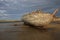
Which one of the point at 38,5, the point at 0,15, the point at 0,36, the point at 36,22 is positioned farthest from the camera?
the point at 38,5

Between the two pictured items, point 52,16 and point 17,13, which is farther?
point 17,13

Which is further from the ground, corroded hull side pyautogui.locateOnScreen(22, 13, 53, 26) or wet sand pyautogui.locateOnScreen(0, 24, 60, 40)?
corroded hull side pyautogui.locateOnScreen(22, 13, 53, 26)

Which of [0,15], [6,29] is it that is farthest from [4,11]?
[6,29]

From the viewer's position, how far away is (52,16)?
119cm

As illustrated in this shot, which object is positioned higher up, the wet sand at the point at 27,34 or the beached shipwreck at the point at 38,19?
the beached shipwreck at the point at 38,19

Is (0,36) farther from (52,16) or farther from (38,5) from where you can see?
(38,5)

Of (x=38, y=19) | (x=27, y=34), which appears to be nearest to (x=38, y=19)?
(x=38, y=19)

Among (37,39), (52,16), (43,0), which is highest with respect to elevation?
(43,0)

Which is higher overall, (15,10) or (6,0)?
(6,0)

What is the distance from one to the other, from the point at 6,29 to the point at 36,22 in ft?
0.71

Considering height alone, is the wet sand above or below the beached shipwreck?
below

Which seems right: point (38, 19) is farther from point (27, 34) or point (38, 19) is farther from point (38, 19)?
point (27, 34)

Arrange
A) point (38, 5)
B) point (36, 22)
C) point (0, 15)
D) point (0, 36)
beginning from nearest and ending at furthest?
point (0, 36), point (36, 22), point (0, 15), point (38, 5)

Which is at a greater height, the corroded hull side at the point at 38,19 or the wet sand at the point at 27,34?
the corroded hull side at the point at 38,19
